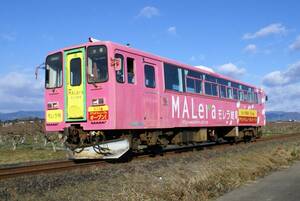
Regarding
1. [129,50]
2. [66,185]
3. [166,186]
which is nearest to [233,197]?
[166,186]

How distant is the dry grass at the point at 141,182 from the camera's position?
832 cm

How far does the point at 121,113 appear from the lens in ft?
44.9

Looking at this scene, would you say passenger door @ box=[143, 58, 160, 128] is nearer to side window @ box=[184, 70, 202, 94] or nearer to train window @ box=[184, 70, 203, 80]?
side window @ box=[184, 70, 202, 94]

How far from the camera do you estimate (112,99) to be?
1344 cm

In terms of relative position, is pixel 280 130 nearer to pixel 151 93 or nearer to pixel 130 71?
pixel 151 93

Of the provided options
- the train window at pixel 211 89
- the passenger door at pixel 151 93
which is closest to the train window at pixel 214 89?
the train window at pixel 211 89

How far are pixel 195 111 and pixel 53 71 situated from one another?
637cm

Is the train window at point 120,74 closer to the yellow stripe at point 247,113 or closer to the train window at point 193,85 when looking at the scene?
the train window at point 193,85

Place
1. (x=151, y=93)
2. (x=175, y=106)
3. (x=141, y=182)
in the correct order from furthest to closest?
(x=175, y=106), (x=151, y=93), (x=141, y=182)

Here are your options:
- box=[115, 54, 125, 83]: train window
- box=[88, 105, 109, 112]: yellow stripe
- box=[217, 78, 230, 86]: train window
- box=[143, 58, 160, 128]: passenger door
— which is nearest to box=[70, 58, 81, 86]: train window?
box=[88, 105, 109, 112]: yellow stripe

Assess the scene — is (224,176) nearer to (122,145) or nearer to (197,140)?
(122,145)

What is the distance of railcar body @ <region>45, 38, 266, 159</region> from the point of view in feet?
44.8

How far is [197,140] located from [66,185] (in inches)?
440

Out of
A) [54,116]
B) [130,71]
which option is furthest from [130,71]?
[54,116]
